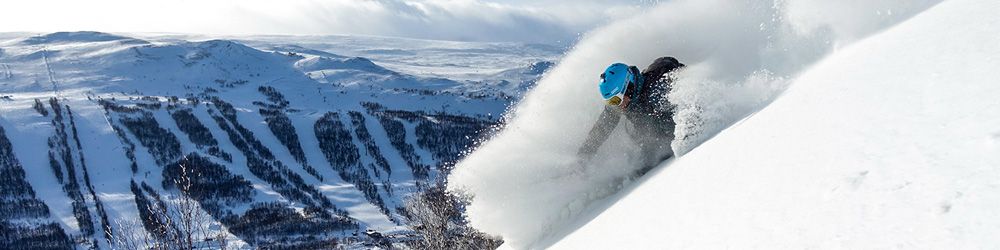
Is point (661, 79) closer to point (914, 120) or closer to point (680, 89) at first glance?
point (680, 89)

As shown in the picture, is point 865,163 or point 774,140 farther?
point 774,140

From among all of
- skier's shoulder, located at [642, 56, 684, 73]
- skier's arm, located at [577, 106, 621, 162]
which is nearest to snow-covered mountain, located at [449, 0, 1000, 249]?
skier's arm, located at [577, 106, 621, 162]

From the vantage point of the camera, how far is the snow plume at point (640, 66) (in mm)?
6988

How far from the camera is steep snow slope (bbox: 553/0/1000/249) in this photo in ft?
9.53

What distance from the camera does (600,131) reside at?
8.55 meters

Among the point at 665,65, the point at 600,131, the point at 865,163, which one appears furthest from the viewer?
the point at 600,131

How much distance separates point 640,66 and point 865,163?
242 inches

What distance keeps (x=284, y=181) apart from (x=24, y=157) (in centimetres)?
5378

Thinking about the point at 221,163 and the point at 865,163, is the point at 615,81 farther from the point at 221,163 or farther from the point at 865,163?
the point at 221,163

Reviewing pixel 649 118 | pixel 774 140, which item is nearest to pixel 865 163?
pixel 774 140

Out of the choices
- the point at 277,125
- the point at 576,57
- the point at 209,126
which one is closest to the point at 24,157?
the point at 209,126

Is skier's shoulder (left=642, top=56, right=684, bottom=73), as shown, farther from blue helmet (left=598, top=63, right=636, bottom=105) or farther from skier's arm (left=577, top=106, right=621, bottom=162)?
skier's arm (left=577, top=106, right=621, bottom=162)

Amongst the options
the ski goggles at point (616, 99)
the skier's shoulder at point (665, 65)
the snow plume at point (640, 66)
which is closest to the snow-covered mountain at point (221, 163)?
the snow plume at point (640, 66)

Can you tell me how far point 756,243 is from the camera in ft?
11.6
